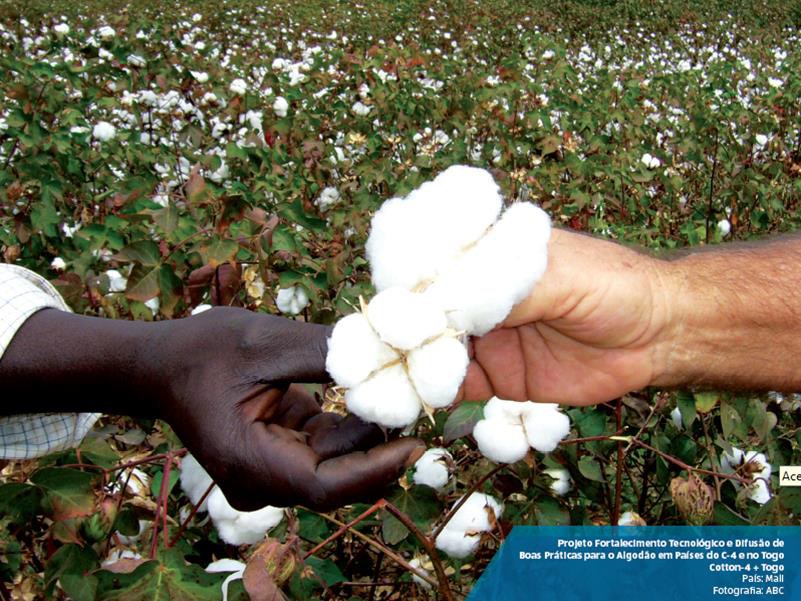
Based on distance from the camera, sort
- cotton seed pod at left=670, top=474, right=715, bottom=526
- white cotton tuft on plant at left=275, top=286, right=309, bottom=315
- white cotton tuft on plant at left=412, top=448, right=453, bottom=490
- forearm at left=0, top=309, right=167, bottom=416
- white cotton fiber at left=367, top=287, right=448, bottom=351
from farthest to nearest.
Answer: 1. white cotton tuft on plant at left=275, top=286, right=309, bottom=315
2. white cotton tuft on plant at left=412, top=448, right=453, bottom=490
3. cotton seed pod at left=670, top=474, right=715, bottom=526
4. forearm at left=0, top=309, right=167, bottom=416
5. white cotton fiber at left=367, top=287, right=448, bottom=351

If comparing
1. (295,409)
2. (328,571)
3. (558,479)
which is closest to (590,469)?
(558,479)

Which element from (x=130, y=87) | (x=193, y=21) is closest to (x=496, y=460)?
(x=130, y=87)

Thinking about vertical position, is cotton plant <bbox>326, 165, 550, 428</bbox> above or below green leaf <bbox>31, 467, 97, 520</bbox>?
above

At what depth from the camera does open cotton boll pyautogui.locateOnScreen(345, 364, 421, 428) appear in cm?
98

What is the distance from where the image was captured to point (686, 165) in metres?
3.54

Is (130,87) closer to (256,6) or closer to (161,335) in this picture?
(161,335)

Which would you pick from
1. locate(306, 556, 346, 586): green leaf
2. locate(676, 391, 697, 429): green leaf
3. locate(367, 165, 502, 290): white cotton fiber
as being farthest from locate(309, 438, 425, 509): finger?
locate(676, 391, 697, 429): green leaf

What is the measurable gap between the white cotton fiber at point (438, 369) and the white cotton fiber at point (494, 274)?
0.05m

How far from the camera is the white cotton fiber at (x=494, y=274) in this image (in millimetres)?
1008

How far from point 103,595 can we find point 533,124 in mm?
2715

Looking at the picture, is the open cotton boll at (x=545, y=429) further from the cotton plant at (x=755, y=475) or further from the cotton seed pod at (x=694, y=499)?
the cotton plant at (x=755, y=475)

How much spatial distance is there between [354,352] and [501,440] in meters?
0.44

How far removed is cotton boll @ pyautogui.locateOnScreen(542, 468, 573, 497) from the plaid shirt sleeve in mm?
840

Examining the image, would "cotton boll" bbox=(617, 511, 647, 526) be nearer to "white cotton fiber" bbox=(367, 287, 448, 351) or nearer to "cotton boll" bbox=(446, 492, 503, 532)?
"cotton boll" bbox=(446, 492, 503, 532)
